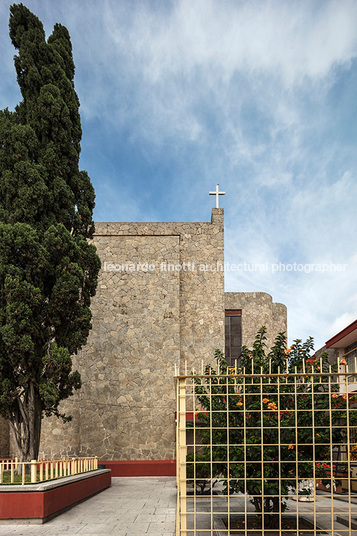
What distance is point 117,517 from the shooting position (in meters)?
9.83

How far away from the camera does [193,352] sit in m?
19.9

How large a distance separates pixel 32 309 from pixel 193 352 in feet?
31.0

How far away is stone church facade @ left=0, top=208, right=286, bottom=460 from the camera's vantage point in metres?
18.7

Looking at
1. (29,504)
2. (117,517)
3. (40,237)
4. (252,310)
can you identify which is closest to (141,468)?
(117,517)

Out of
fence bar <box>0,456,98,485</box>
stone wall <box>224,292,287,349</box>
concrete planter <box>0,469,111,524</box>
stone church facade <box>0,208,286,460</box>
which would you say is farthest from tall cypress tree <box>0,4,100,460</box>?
stone wall <box>224,292,287,349</box>

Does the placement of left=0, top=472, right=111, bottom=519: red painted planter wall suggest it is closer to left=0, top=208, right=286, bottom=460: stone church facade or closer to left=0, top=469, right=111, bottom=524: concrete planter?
left=0, top=469, right=111, bottom=524: concrete planter

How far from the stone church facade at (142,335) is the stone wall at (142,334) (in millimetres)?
39

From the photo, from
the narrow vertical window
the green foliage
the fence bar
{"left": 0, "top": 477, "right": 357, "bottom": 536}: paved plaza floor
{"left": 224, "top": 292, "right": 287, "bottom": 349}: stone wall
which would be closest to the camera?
the green foliage

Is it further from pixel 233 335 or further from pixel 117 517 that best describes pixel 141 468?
pixel 117 517

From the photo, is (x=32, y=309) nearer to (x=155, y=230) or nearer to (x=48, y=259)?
(x=48, y=259)

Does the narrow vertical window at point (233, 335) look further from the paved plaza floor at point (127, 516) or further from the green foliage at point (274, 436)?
the green foliage at point (274, 436)

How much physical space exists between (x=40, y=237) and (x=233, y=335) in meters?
12.6

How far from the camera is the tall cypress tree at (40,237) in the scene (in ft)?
37.8

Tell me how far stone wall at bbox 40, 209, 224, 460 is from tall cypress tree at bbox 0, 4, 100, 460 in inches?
223
